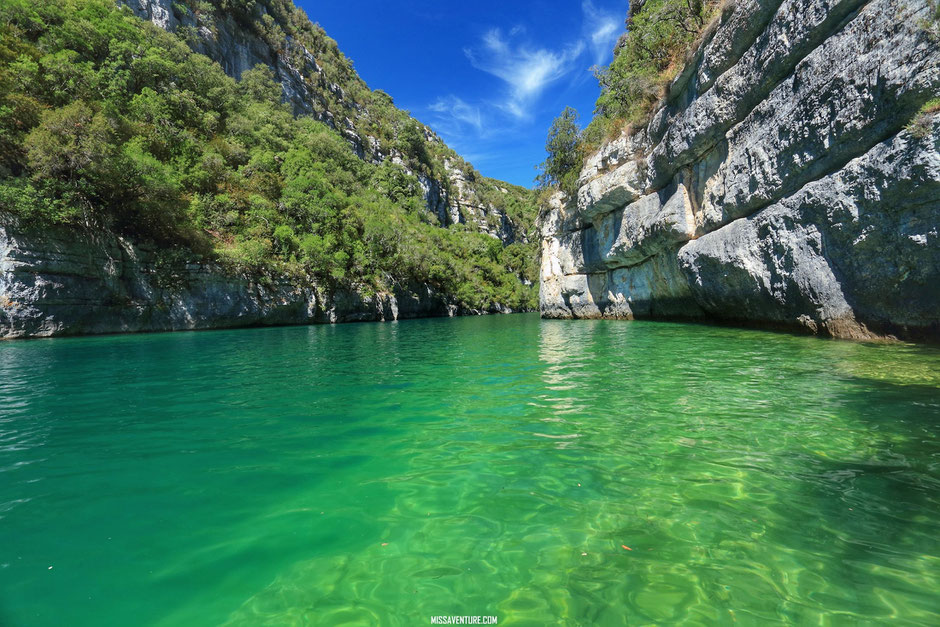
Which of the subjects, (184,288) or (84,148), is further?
(184,288)

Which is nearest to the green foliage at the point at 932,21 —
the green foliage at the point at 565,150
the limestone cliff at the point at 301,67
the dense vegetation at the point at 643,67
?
the dense vegetation at the point at 643,67

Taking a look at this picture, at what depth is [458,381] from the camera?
27.3 feet

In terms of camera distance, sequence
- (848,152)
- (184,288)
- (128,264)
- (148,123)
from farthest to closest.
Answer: (148,123) → (184,288) → (128,264) → (848,152)

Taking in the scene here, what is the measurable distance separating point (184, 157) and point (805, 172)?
135 feet

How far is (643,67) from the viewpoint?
2328 cm

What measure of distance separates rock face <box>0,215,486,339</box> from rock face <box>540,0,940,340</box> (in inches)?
1174

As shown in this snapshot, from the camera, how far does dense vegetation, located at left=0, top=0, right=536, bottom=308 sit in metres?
20.8

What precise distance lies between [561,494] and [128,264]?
105ft

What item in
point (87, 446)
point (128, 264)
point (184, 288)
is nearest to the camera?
point (87, 446)

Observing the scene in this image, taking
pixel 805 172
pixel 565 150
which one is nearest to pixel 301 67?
pixel 565 150

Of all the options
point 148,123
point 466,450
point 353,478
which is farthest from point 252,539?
point 148,123

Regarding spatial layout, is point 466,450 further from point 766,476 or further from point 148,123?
point 148,123

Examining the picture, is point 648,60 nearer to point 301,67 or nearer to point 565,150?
point 565,150

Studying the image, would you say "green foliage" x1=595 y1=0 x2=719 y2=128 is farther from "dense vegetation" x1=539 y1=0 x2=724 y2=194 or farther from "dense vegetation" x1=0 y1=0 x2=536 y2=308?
"dense vegetation" x1=0 y1=0 x2=536 y2=308
